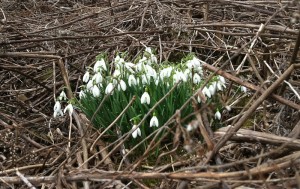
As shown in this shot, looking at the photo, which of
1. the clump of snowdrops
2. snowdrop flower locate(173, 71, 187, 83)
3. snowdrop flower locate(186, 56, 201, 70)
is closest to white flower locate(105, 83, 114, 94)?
the clump of snowdrops

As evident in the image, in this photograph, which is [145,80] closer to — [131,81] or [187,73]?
[131,81]

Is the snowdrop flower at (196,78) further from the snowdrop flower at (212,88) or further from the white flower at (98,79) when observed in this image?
the white flower at (98,79)

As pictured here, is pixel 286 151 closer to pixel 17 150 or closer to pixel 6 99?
pixel 17 150

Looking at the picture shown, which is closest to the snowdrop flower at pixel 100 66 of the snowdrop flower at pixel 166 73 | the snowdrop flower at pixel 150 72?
the snowdrop flower at pixel 150 72

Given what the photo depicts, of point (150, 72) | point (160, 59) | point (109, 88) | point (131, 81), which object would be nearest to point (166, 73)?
point (150, 72)

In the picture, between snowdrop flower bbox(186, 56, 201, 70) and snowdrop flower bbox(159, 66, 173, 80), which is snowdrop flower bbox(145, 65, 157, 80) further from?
snowdrop flower bbox(186, 56, 201, 70)

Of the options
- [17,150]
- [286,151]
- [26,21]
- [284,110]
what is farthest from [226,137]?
[26,21]

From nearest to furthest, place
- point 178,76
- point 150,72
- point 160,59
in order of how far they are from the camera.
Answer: point 178,76, point 150,72, point 160,59

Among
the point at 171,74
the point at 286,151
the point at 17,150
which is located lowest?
the point at 17,150
